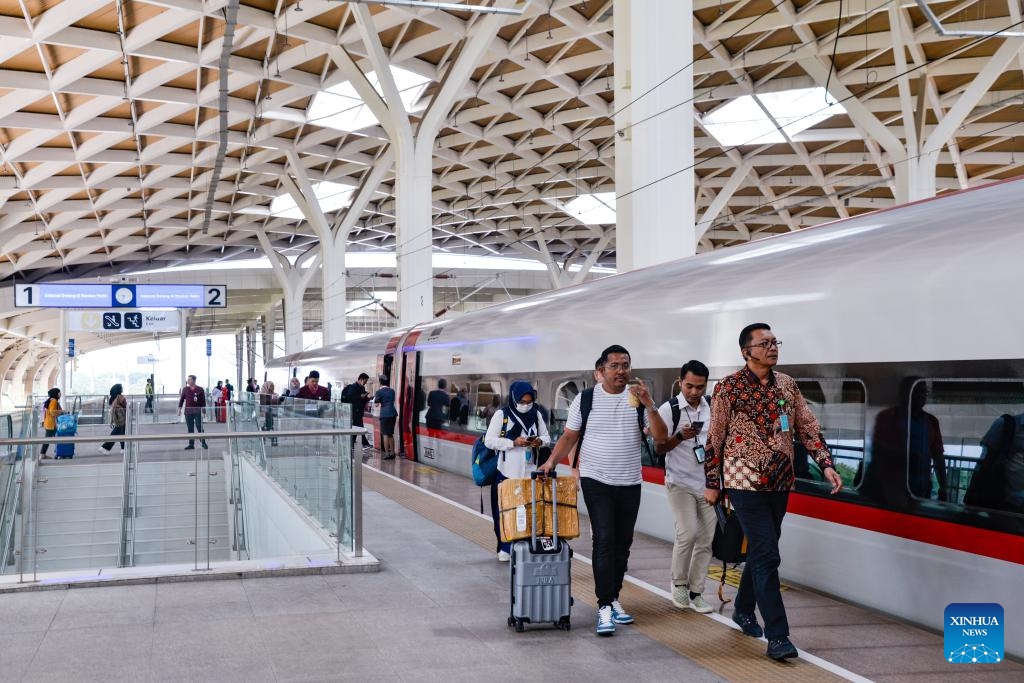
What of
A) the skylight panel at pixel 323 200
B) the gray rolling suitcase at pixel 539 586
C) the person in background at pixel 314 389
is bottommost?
the gray rolling suitcase at pixel 539 586

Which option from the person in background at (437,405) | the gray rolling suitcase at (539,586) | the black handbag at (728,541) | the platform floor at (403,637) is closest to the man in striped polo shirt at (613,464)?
the gray rolling suitcase at (539,586)

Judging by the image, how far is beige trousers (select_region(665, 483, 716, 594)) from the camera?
6027mm

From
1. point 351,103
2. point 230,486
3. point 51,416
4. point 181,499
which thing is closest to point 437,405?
point 230,486

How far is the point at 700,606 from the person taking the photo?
6008 mm

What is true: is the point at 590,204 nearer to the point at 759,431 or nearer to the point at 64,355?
the point at 64,355

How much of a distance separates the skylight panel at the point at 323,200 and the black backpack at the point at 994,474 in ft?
119

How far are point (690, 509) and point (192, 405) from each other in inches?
765

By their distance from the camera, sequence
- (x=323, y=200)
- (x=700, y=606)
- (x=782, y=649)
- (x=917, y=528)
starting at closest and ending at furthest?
(x=782, y=649) < (x=917, y=528) < (x=700, y=606) < (x=323, y=200)

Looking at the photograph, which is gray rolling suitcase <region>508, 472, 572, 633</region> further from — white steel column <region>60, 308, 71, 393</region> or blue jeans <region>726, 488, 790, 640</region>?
white steel column <region>60, 308, 71, 393</region>

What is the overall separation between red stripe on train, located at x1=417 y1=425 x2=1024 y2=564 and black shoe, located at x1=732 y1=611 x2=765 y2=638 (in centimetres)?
101

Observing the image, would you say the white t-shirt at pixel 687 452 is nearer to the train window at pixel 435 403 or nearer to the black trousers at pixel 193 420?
the train window at pixel 435 403

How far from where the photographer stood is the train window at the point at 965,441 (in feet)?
16.5

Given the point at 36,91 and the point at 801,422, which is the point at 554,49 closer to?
the point at 36,91

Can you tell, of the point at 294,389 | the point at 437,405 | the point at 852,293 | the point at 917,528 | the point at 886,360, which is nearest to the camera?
the point at 917,528
